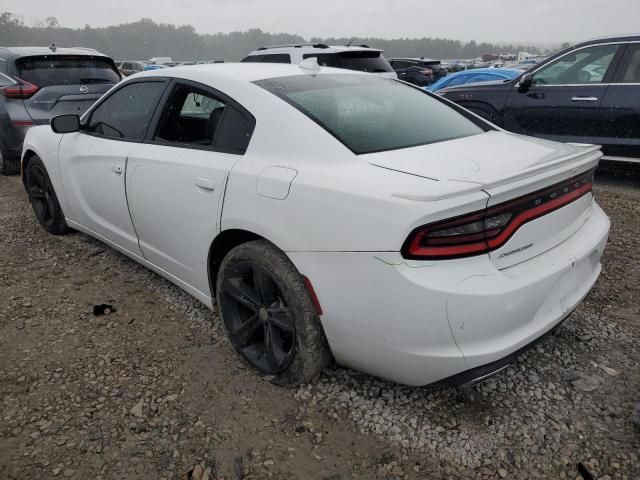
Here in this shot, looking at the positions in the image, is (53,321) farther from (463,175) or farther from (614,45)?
(614,45)

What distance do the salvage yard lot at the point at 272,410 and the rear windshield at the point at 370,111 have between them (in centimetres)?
116

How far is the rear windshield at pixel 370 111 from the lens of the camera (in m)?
2.18

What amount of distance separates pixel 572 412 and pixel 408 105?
1.71 meters

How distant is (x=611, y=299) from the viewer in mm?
2998

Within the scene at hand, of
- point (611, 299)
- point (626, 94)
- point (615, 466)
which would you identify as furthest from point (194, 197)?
point (626, 94)

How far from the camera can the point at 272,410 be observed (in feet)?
7.10

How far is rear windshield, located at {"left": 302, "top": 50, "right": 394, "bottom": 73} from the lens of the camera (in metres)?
7.50

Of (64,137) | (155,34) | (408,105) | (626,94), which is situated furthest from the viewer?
(155,34)

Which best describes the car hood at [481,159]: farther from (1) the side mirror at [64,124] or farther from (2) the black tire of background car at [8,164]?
(2) the black tire of background car at [8,164]

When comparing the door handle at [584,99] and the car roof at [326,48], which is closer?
the door handle at [584,99]

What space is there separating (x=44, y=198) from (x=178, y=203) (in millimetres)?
2322

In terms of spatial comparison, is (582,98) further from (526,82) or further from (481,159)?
(481,159)

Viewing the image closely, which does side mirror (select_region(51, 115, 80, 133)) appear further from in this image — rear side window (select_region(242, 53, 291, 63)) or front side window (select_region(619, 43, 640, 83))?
rear side window (select_region(242, 53, 291, 63))

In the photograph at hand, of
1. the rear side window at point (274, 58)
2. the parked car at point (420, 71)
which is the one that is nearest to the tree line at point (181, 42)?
the parked car at point (420, 71)
